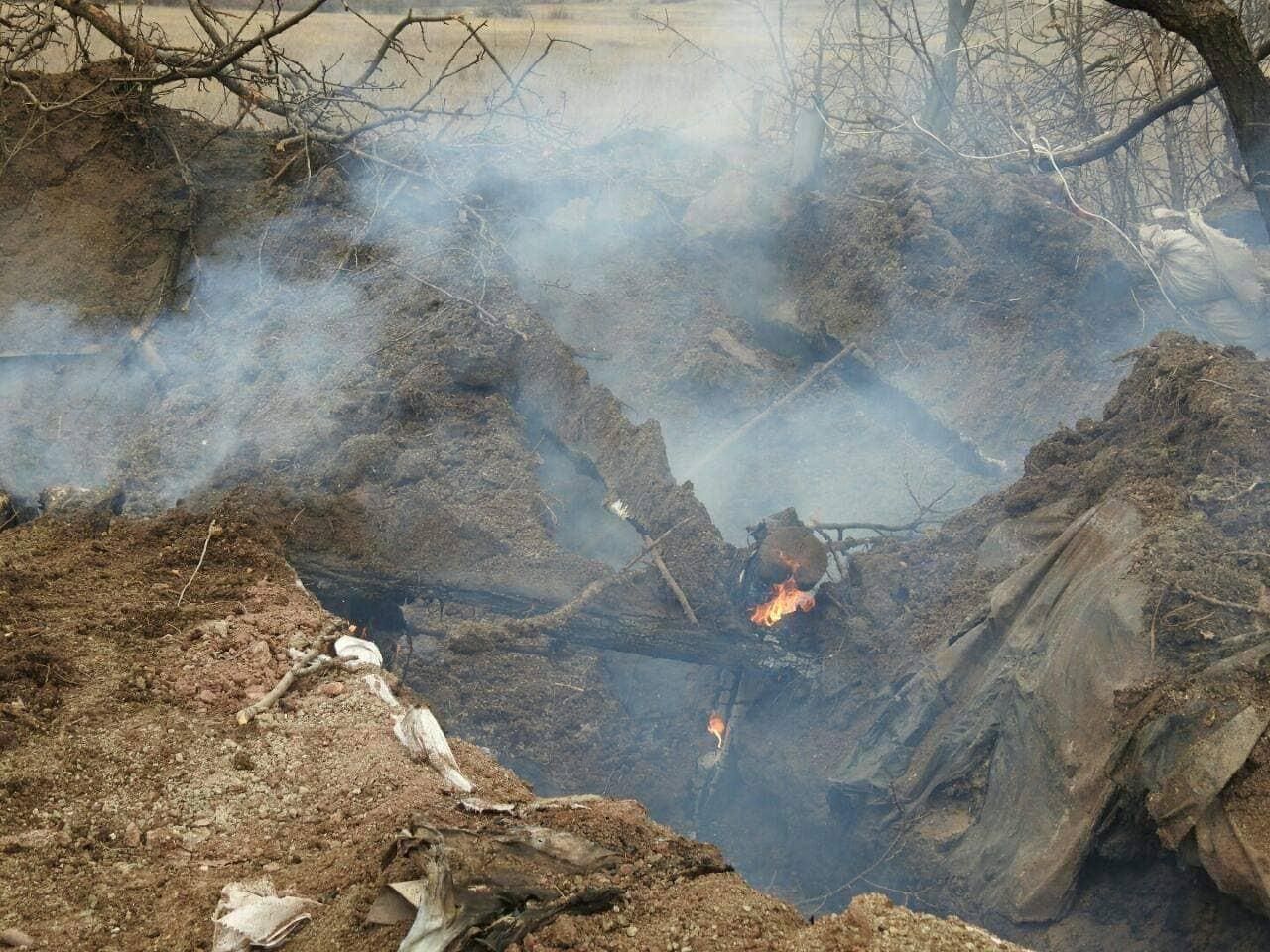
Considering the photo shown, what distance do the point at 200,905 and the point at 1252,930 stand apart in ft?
11.2

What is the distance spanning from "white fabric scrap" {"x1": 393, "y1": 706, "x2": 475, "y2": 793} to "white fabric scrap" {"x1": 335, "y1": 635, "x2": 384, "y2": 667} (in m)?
0.49

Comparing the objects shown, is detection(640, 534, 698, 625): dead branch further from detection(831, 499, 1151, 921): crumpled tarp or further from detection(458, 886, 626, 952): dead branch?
detection(458, 886, 626, 952): dead branch

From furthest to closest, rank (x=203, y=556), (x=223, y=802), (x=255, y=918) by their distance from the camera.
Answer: (x=203, y=556) → (x=223, y=802) → (x=255, y=918)

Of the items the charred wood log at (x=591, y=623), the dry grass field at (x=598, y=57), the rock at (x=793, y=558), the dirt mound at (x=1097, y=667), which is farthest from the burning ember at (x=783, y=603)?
the dry grass field at (x=598, y=57)

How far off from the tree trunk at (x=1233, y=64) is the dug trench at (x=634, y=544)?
111cm

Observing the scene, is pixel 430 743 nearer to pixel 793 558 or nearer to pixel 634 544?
pixel 793 558

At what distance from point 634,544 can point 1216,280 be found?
4889 mm

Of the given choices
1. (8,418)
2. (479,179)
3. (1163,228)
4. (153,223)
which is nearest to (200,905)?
(8,418)

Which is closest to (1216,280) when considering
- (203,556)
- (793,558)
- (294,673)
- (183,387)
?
(793,558)

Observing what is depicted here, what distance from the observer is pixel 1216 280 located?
7.61m

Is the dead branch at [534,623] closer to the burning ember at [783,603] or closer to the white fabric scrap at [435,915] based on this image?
the burning ember at [783,603]

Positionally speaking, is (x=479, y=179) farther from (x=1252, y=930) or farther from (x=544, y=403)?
(x=1252, y=930)

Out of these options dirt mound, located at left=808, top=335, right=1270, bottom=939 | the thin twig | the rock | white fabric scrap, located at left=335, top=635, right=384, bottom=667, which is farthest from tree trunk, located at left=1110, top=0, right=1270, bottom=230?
the thin twig

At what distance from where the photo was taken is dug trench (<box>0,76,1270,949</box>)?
11.1 ft
